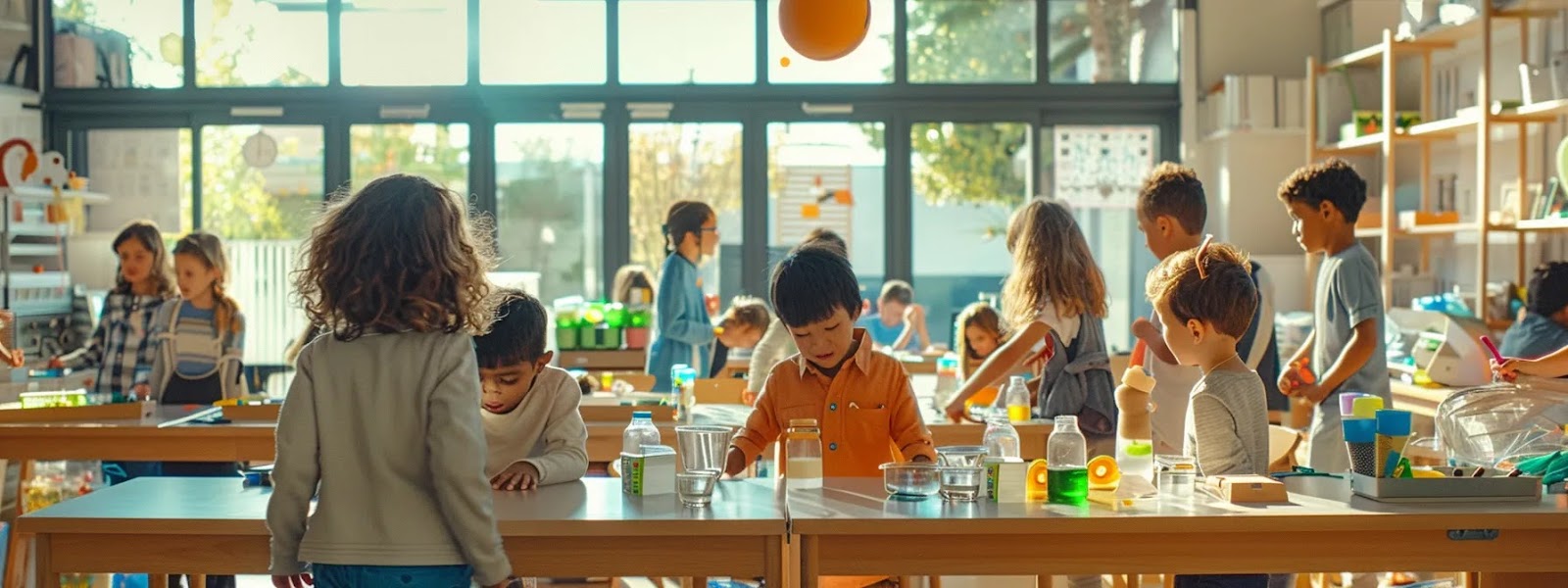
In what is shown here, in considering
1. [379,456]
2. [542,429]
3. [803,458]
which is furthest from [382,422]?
[803,458]

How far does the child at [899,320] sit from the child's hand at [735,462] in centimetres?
444

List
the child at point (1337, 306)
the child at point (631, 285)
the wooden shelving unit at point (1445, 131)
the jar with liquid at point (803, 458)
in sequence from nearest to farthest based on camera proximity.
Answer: the jar with liquid at point (803, 458)
the child at point (1337, 306)
the wooden shelving unit at point (1445, 131)
the child at point (631, 285)

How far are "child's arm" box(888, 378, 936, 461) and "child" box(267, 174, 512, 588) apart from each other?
40.0 inches

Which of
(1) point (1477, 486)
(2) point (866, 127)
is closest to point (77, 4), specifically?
(2) point (866, 127)

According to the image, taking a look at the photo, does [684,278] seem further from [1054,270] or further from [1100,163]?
[1100,163]

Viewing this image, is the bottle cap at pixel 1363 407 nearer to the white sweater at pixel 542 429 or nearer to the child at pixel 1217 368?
the child at pixel 1217 368

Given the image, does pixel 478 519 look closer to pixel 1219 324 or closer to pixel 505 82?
pixel 1219 324

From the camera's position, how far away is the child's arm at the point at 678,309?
19.0 ft

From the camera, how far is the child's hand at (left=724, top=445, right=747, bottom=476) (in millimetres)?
3146

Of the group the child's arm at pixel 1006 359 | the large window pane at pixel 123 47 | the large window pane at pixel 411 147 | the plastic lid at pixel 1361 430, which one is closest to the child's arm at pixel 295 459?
the plastic lid at pixel 1361 430

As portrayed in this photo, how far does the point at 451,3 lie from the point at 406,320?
6.25 meters

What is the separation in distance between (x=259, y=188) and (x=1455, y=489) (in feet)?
22.9

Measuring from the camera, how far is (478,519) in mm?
2383

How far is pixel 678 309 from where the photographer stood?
5805 millimetres
